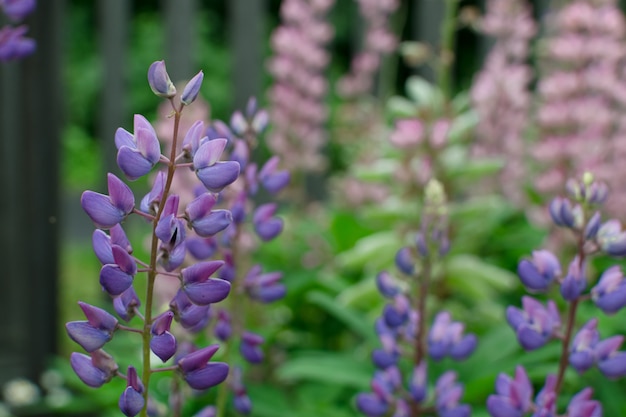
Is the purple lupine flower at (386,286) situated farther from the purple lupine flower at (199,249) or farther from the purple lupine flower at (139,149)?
the purple lupine flower at (139,149)

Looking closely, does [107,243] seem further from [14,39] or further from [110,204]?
[14,39]

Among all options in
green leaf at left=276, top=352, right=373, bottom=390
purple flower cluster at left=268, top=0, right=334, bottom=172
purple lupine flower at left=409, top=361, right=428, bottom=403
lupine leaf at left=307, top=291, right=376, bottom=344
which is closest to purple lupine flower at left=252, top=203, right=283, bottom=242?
purple lupine flower at left=409, top=361, right=428, bottom=403

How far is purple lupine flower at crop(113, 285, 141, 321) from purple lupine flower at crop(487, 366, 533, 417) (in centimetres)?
32

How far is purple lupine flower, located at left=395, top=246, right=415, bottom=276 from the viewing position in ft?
3.59

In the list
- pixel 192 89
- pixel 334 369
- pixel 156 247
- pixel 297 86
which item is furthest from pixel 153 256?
pixel 297 86

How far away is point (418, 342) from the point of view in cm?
106

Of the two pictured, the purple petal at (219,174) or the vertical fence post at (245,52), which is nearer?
the purple petal at (219,174)

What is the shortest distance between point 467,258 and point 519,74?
23.5 inches

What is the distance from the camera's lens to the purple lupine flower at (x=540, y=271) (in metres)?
0.89

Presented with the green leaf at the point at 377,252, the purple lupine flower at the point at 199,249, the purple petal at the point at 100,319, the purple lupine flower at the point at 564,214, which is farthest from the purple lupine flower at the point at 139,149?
the green leaf at the point at 377,252

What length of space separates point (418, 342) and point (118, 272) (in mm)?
499

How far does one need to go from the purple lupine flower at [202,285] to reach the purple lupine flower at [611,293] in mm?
411

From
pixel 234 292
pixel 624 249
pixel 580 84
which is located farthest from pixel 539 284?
pixel 580 84

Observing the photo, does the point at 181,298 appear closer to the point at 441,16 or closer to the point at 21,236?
the point at 21,236
